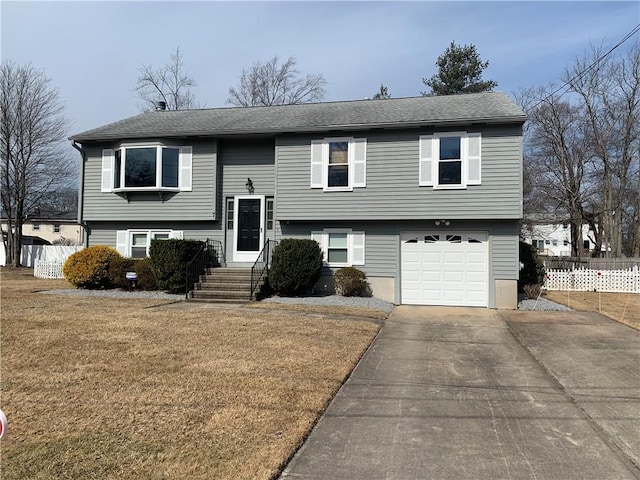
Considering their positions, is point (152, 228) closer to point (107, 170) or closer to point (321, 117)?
point (107, 170)

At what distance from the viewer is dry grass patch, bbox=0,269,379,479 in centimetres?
352

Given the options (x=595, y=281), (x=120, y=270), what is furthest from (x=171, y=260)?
(x=595, y=281)

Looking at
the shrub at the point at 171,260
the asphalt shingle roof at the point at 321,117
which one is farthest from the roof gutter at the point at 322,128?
the shrub at the point at 171,260

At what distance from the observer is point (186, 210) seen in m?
15.5

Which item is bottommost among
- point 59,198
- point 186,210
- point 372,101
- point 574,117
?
point 186,210

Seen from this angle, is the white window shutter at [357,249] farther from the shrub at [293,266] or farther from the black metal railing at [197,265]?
the black metal railing at [197,265]

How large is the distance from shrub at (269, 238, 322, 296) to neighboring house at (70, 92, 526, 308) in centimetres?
118

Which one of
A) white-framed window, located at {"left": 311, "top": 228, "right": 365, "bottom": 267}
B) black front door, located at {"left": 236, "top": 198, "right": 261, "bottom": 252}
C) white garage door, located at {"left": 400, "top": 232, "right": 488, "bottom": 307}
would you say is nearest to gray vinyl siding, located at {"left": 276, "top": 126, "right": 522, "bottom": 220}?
white-framed window, located at {"left": 311, "top": 228, "right": 365, "bottom": 267}

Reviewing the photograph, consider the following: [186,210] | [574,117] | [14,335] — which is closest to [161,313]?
[14,335]

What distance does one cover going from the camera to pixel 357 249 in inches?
565

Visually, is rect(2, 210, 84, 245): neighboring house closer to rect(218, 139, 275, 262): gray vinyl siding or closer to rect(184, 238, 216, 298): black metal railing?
rect(218, 139, 275, 262): gray vinyl siding

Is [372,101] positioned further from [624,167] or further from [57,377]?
[624,167]

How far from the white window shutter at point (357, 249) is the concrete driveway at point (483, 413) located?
576 cm

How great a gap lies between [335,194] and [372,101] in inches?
205
